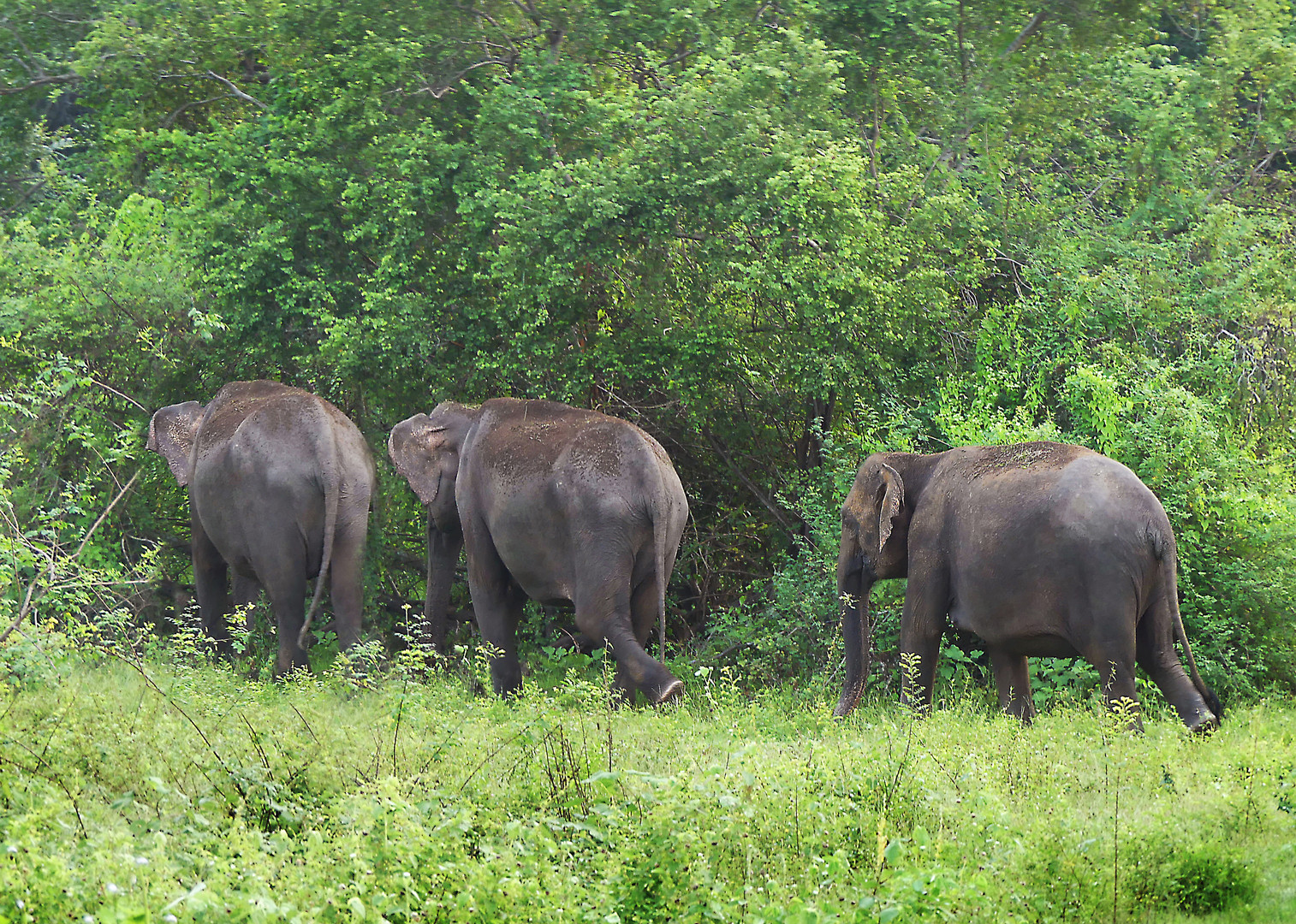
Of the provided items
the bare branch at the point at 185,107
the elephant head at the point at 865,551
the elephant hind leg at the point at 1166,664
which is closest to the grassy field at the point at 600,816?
the elephant hind leg at the point at 1166,664

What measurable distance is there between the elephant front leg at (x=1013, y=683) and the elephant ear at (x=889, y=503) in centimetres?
93

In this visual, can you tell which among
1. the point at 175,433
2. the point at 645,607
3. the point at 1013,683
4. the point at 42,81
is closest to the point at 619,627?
the point at 645,607

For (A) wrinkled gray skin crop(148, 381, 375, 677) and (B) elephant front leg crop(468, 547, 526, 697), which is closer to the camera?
(B) elephant front leg crop(468, 547, 526, 697)

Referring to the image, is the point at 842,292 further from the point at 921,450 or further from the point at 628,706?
the point at 628,706

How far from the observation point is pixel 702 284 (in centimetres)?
1124

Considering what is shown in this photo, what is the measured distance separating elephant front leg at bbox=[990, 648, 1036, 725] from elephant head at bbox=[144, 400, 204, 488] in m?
5.94

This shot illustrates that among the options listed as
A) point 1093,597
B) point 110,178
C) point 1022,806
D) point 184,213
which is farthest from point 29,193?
point 1022,806

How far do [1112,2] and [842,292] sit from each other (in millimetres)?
6055

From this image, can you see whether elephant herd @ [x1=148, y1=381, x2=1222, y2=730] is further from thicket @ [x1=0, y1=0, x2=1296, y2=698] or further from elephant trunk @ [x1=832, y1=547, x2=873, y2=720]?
thicket @ [x1=0, y1=0, x2=1296, y2=698]

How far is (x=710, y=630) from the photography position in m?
10.6

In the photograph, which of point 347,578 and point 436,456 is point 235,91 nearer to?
point 436,456

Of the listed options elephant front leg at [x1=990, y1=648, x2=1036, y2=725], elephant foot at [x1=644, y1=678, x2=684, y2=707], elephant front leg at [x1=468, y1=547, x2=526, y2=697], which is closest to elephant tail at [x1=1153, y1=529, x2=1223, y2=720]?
elephant front leg at [x1=990, y1=648, x2=1036, y2=725]

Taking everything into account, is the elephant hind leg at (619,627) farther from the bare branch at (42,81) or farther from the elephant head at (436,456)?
the bare branch at (42,81)

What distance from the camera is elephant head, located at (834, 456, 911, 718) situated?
899 centimetres
